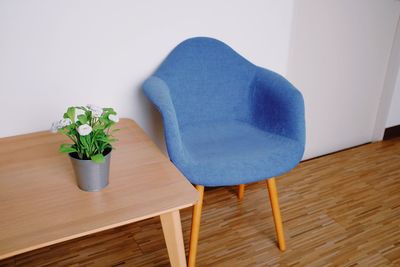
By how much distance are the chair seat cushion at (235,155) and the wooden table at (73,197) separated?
0.14 m

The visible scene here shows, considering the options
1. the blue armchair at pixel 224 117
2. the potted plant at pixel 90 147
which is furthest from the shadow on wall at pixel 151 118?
the potted plant at pixel 90 147

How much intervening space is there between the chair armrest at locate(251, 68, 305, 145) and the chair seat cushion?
38 millimetres

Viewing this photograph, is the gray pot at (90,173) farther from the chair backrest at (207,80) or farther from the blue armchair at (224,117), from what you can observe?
the chair backrest at (207,80)

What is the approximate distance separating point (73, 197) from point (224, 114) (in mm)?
858

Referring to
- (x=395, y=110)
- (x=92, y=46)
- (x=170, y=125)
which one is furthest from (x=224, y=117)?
(x=395, y=110)

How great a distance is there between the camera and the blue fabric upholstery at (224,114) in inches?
47.8

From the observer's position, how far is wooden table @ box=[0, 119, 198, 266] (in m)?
0.84

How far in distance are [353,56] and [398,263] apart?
A: 1.22 m

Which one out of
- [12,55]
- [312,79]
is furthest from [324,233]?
[12,55]

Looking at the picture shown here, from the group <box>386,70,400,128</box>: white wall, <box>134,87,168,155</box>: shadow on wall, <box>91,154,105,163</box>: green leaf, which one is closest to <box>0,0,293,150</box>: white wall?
<box>134,87,168,155</box>: shadow on wall

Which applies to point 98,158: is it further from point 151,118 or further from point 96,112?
point 151,118

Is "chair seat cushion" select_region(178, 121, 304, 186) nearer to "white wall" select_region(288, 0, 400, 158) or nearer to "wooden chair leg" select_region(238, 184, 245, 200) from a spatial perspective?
"wooden chair leg" select_region(238, 184, 245, 200)

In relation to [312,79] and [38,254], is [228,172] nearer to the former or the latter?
[38,254]

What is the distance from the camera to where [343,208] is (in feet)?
5.75
